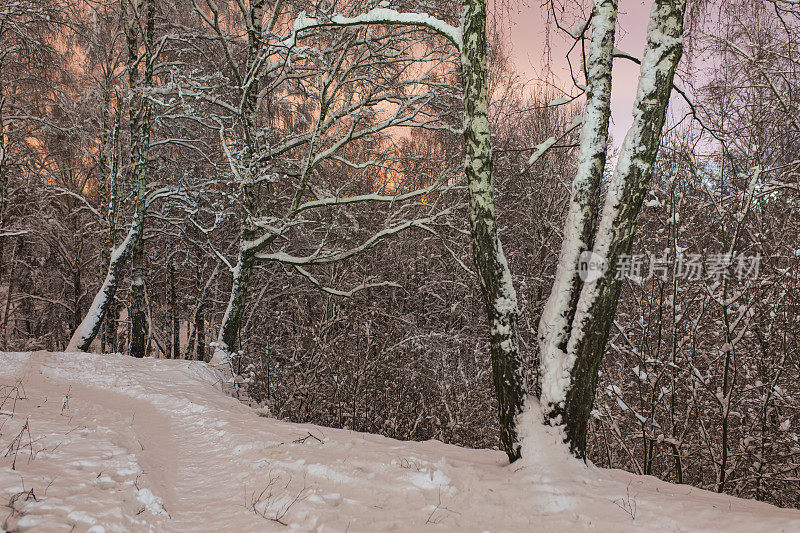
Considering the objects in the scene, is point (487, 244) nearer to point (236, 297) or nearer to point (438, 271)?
point (236, 297)

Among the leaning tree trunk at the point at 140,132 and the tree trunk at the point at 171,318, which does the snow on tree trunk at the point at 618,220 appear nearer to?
the leaning tree trunk at the point at 140,132

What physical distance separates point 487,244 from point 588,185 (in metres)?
0.93

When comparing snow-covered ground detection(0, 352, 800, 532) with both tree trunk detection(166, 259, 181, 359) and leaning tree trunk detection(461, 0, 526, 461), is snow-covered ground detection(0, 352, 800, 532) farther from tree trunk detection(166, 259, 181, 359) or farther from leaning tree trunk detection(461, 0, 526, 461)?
tree trunk detection(166, 259, 181, 359)

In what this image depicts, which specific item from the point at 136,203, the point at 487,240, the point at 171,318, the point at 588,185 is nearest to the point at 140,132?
the point at 136,203

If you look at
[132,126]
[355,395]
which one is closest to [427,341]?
[355,395]

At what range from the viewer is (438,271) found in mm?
13047

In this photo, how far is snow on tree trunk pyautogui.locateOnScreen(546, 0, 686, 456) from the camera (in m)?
3.42

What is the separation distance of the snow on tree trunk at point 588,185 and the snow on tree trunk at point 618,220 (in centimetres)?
11

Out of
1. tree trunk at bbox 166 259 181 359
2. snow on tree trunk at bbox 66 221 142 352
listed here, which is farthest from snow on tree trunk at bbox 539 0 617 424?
tree trunk at bbox 166 259 181 359

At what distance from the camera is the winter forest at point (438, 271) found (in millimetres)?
3498

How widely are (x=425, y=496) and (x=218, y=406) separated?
3168mm

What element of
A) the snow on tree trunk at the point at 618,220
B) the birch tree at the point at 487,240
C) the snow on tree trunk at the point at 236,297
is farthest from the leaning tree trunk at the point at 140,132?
the snow on tree trunk at the point at 618,220

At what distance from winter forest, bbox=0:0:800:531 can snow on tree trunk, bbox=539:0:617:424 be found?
2 cm

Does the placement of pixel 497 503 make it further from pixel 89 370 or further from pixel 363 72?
pixel 363 72
